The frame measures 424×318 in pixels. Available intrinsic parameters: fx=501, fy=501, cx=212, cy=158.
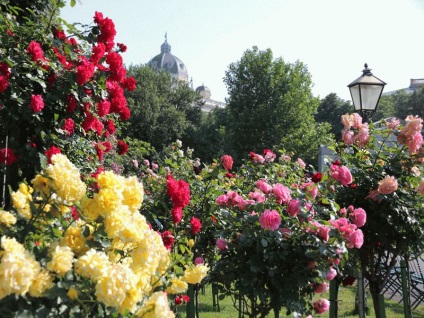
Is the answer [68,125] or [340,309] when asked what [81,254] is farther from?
[340,309]

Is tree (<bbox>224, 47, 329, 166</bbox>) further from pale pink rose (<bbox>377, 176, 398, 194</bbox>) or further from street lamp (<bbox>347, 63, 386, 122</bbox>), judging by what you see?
pale pink rose (<bbox>377, 176, 398, 194</bbox>)

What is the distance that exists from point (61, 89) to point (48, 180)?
1.94 meters

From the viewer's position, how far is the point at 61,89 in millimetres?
3396

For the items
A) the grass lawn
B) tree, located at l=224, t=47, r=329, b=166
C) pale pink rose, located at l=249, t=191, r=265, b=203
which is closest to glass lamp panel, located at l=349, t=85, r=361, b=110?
the grass lawn

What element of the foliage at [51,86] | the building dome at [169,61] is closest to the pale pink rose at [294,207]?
the foliage at [51,86]

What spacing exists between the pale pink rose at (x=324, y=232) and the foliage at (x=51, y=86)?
1742 millimetres

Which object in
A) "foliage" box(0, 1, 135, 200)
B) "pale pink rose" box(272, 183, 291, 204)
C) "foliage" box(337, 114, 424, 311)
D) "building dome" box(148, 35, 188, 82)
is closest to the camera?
"pale pink rose" box(272, 183, 291, 204)

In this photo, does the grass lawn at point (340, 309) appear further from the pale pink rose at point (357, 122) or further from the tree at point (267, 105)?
the tree at point (267, 105)

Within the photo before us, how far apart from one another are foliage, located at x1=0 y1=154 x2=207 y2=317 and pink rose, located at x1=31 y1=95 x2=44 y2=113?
1443 millimetres

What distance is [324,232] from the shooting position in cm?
270

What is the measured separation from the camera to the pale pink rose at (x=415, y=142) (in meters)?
3.60

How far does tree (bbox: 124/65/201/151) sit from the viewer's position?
1204 inches

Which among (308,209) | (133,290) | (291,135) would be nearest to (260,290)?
(308,209)

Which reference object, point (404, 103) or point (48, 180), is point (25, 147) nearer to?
point (48, 180)
